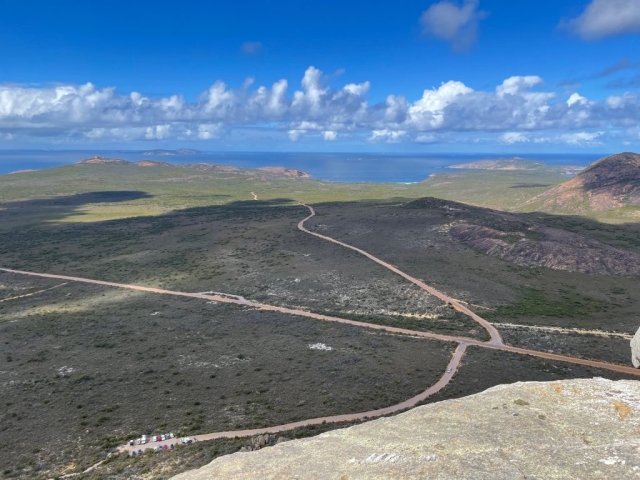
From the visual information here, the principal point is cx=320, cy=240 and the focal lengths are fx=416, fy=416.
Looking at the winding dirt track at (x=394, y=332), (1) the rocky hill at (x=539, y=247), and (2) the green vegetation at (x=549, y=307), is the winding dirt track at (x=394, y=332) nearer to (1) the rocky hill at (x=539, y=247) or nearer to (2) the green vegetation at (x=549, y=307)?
(2) the green vegetation at (x=549, y=307)

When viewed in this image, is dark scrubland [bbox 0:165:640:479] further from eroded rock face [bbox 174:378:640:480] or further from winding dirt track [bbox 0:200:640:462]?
eroded rock face [bbox 174:378:640:480]

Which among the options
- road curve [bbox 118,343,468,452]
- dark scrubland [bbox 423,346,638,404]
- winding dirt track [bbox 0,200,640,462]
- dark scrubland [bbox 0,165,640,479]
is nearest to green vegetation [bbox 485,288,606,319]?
dark scrubland [bbox 0,165,640,479]

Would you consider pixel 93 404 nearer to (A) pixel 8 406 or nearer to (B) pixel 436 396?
(A) pixel 8 406

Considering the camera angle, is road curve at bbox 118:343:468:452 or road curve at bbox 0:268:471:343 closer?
road curve at bbox 118:343:468:452

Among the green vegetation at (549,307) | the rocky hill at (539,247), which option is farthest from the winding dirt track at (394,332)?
the rocky hill at (539,247)

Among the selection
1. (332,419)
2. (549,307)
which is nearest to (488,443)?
(332,419)
